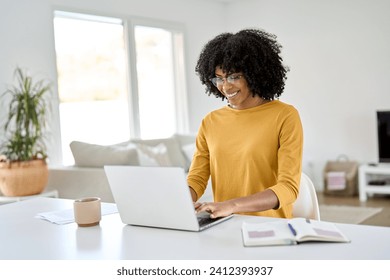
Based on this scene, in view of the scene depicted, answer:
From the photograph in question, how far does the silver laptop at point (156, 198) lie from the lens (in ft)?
4.66

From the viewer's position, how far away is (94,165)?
452 centimetres

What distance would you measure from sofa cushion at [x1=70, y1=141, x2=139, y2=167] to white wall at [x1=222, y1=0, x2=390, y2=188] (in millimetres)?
2666

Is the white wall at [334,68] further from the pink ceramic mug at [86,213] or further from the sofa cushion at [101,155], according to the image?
the pink ceramic mug at [86,213]

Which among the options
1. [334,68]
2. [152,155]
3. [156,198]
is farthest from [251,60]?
[334,68]

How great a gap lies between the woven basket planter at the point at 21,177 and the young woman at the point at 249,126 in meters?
2.33

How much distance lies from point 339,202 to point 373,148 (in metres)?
0.83

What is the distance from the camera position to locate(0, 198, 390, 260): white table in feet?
4.08

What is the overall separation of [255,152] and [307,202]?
267mm

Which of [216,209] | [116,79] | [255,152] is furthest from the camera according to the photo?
[116,79]

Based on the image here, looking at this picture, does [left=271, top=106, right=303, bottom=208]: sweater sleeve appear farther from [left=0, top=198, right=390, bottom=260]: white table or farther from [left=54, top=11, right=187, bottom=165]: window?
[left=54, top=11, right=187, bottom=165]: window

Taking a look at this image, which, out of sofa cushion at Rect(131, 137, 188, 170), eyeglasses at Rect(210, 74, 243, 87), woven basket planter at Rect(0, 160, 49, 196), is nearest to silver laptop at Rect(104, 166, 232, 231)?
eyeglasses at Rect(210, 74, 243, 87)

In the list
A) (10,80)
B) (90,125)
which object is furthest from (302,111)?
(10,80)

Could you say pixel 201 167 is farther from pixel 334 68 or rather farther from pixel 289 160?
pixel 334 68
